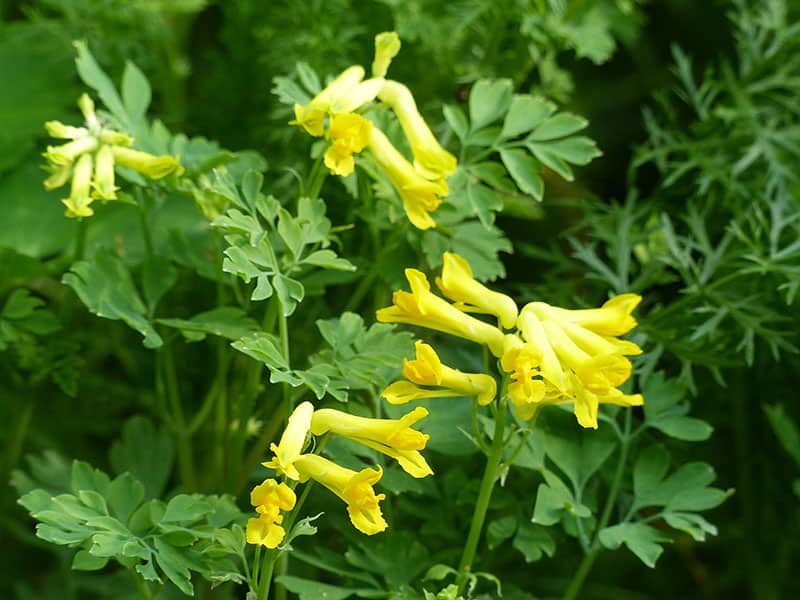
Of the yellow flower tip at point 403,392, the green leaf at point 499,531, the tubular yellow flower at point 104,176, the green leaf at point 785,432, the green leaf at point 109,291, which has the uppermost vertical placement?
the tubular yellow flower at point 104,176

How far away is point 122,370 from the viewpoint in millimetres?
2027

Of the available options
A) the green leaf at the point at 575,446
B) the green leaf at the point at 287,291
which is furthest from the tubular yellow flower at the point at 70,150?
the green leaf at the point at 575,446

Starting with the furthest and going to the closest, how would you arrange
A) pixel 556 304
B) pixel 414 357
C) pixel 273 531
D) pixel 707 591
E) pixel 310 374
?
pixel 707 591
pixel 556 304
pixel 414 357
pixel 310 374
pixel 273 531

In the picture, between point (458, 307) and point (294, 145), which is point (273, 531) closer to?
point (458, 307)

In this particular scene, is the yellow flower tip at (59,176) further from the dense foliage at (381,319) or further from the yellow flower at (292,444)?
the yellow flower at (292,444)

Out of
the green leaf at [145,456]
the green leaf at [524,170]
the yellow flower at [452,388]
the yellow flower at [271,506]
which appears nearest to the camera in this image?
the yellow flower at [271,506]

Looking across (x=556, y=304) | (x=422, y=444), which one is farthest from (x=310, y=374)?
(x=556, y=304)

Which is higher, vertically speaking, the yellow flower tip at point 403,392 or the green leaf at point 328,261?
the green leaf at point 328,261

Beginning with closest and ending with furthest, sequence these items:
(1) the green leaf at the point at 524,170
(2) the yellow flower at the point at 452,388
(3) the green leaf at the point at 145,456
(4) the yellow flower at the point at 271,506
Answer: (4) the yellow flower at the point at 271,506 → (2) the yellow flower at the point at 452,388 → (1) the green leaf at the point at 524,170 → (3) the green leaf at the point at 145,456

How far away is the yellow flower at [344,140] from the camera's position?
44.9 inches

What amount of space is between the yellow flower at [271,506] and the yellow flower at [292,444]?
0.05 ft

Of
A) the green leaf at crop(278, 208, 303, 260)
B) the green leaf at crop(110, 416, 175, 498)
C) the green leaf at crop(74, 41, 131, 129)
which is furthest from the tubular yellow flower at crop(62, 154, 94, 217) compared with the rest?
the green leaf at crop(110, 416, 175, 498)

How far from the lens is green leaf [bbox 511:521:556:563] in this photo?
3.97ft

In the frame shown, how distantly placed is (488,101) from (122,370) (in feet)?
3.38
